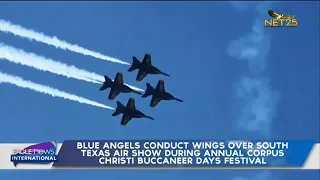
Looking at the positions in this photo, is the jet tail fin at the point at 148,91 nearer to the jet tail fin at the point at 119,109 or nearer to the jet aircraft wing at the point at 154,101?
the jet aircraft wing at the point at 154,101

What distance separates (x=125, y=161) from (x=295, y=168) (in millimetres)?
16652

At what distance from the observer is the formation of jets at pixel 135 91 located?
242 feet

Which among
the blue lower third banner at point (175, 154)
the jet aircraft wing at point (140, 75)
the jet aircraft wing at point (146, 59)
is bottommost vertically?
the blue lower third banner at point (175, 154)

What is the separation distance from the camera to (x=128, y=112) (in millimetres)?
76375

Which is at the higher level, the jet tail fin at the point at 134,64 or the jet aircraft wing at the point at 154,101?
the jet tail fin at the point at 134,64

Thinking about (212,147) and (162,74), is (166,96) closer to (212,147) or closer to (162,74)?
(162,74)

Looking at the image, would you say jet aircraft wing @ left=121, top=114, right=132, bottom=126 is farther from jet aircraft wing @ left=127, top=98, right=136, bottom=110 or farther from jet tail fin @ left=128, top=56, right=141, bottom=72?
jet tail fin @ left=128, top=56, right=141, bottom=72

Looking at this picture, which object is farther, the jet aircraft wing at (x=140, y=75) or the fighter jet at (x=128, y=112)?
the fighter jet at (x=128, y=112)

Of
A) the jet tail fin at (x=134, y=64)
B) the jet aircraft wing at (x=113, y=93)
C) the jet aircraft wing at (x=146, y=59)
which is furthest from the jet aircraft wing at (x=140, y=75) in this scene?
the jet aircraft wing at (x=113, y=93)

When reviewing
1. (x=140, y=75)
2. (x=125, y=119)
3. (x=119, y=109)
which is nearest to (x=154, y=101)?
(x=140, y=75)

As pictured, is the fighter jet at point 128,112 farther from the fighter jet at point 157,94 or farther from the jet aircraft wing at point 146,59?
the jet aircraft wing at point 146,59

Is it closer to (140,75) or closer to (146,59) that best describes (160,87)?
(140,75)

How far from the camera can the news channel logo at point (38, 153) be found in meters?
70.4

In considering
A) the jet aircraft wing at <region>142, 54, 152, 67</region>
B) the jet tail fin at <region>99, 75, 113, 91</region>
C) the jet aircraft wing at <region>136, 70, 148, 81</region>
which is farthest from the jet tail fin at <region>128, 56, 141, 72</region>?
the jet tail fin at <region>99, 75, 113, 91</region>
